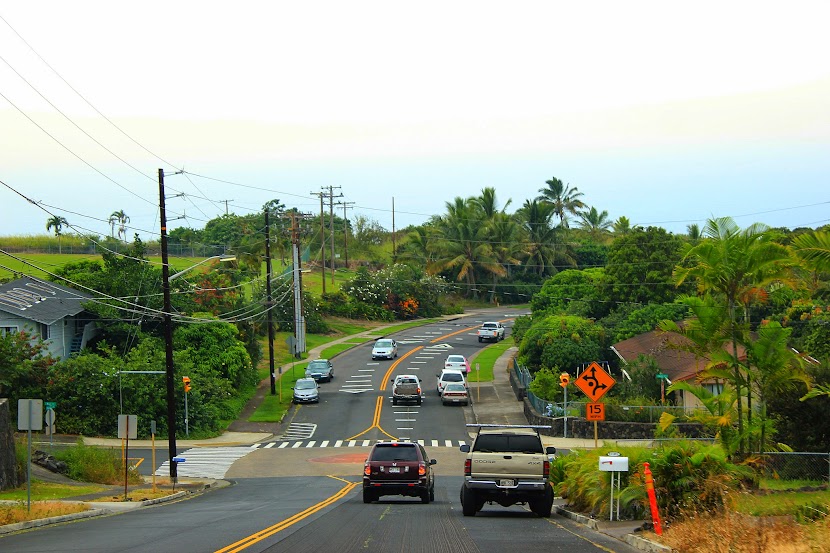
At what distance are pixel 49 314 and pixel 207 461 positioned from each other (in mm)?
17230

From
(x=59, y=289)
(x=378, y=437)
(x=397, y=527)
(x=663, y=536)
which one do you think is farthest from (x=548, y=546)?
(x=59, y=289)

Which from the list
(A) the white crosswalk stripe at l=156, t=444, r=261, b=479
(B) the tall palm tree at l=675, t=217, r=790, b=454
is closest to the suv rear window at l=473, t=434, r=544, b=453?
(B) the tall palm tree at l=675, t=217, r=790, b=454

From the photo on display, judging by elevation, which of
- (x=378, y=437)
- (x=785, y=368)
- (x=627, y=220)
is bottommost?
(x=378, y=437)

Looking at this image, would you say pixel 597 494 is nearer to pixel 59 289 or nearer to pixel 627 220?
pixel 59 289

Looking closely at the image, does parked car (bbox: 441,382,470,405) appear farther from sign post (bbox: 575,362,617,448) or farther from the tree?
sign post (bbox: 575,362,617,448)

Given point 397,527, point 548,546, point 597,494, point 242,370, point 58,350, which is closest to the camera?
point 548,546

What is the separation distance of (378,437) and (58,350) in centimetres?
2132

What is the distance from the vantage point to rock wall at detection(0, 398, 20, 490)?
30.1 m

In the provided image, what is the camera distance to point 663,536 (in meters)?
14.7

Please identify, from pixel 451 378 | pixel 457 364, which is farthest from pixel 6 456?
pixel 457 364

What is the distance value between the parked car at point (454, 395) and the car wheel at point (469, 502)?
35738 mm

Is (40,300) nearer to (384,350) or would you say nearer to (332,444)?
(332,444)

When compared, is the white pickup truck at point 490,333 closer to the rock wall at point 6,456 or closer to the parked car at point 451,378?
the parked car at point 451,378

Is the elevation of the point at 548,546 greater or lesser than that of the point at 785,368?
lesser
